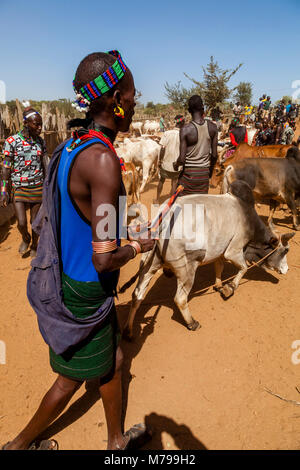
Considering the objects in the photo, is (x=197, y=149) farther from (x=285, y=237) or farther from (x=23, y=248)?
(x=23, y=248)

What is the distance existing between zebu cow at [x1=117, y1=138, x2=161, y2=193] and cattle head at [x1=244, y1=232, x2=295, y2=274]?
633cm

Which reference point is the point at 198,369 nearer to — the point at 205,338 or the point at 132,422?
the point at 205,338

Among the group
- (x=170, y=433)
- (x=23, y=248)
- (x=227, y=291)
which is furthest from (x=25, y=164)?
(x=170, y=433)

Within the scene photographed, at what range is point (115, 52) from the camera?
159 cm

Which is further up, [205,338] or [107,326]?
[107,326]

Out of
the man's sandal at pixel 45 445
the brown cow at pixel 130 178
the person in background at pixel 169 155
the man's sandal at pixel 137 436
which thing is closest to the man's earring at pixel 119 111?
the man's sandal at pixel 137 436

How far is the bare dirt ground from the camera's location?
2.41 metres

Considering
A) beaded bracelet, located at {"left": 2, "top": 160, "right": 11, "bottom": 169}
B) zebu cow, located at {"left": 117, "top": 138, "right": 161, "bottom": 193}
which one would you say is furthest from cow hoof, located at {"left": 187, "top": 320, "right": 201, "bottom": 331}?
zebu cow, located at {"left": 117, "top": 138, "right": 161, "bottom": 193}

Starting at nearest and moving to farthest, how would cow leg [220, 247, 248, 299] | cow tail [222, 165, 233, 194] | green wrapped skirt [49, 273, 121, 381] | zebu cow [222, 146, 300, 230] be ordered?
green wrapped skirt [49, 273, 121, 381] < cow leg [220, 247, 248, 299] < cow tail [222, 165, 233, 194] < zebu cow [222, 146, 300, 230]

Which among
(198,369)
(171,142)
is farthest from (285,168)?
(198,369)

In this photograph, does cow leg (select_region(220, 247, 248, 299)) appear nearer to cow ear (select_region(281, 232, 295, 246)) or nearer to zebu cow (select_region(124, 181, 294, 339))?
zebu cow (select_region(124, 181, 294, 339))

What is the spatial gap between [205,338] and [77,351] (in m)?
2.08

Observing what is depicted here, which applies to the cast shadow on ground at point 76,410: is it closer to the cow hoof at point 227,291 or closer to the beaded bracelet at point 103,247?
the beaded bracelet at point 103,247
